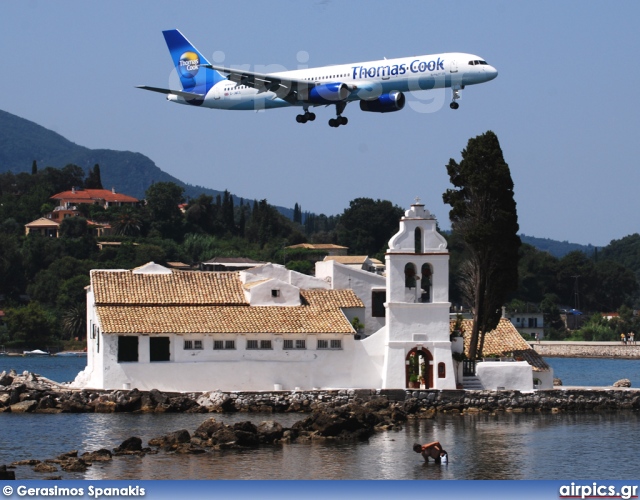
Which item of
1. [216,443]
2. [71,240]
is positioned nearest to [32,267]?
[71,240]

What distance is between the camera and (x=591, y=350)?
4781 inches

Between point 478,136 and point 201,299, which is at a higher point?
point 478,136

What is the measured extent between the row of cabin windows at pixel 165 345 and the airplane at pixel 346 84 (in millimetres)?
14073

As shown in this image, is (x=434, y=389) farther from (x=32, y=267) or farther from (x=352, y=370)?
(x=32, y=267)

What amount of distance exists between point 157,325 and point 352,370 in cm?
706

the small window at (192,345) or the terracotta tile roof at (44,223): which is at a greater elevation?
the terracotta tile roof at (44,223)

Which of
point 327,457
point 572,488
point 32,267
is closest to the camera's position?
Result: point 572,488

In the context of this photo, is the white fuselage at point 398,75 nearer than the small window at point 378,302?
No

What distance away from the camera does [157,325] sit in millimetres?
49188

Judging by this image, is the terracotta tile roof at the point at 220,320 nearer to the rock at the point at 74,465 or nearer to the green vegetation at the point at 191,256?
the rock at the point at 74,465

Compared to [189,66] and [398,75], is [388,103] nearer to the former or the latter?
[398,75]

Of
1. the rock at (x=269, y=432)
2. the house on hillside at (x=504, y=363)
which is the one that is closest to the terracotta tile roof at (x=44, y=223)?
the house on hillside at (x=504, y=363)

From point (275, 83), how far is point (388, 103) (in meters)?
5.18

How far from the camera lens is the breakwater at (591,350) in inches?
4744
